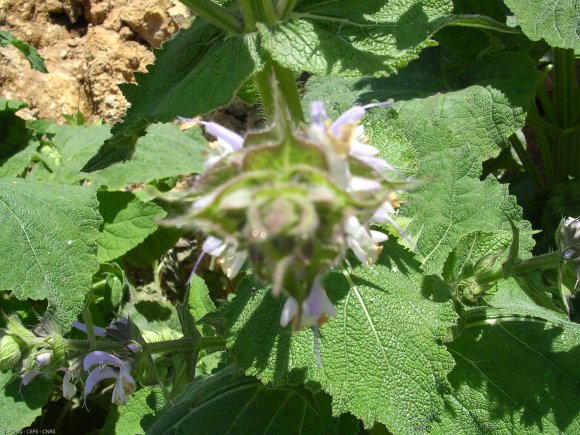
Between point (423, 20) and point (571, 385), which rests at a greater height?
point (423, 20)

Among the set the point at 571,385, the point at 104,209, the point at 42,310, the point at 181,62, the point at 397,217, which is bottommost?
the point at 42,310

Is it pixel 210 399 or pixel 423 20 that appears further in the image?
pixel 210 399

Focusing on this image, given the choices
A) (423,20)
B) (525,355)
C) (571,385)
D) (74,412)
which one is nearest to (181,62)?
(423,20)

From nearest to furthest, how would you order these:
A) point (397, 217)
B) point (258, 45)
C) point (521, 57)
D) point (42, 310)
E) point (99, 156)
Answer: point (258, 45) → point (99, 156) → point (397, 217) → point (42, 310) → point (521, 57)

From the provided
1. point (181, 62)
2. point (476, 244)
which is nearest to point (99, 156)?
point (181, 62)

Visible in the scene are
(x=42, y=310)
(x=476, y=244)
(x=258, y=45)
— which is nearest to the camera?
(x=258, y=45)

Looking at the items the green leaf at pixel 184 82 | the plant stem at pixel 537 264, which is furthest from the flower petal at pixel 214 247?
the plant stem at pixel 537 264

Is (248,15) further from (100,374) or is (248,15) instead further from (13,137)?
(13,137)

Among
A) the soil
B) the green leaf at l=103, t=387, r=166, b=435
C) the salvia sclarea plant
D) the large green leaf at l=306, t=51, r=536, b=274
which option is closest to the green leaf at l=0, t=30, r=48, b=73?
the salvia sclarea plant

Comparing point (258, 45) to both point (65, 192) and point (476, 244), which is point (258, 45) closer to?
point (476, 244)
